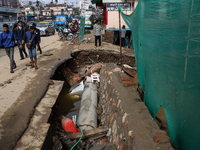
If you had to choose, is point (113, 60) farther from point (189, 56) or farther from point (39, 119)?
point (189, 56)

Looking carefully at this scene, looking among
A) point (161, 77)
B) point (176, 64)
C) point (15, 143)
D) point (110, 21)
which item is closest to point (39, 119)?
point (15, 143)

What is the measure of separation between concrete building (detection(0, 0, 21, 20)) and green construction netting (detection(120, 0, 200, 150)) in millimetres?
33504

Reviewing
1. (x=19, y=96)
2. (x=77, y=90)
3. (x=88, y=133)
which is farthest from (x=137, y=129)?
(x=77, y=90)

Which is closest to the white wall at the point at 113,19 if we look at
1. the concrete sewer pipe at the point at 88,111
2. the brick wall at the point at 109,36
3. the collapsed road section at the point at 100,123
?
the brick wall at the point at 109,36

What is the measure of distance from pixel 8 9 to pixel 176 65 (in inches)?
1542

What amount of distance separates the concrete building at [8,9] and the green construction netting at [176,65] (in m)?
33.5

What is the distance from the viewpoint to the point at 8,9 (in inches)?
1324

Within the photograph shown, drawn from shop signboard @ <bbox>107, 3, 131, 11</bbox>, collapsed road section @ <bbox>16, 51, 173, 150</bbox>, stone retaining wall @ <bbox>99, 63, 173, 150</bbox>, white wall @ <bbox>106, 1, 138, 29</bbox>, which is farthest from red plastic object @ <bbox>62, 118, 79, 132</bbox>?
shop signboard @ <bbox>107, 3, 131, 11</bbox>

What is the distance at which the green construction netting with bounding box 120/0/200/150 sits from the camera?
160 centimetres

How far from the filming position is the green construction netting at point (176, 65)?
1.60 meters

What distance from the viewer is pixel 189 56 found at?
1641 mm

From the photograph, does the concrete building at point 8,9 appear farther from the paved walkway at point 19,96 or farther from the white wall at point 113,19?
the paved walkway at point 19,96

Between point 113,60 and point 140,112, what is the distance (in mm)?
7021

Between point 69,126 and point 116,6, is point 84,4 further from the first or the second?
point 69,126
